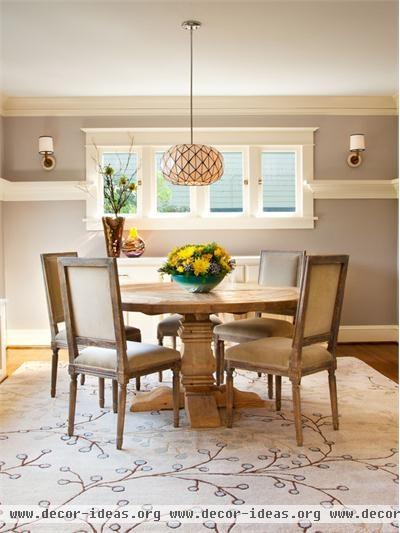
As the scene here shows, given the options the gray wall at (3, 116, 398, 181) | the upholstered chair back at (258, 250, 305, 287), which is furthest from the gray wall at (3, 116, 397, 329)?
the upholstered chair back at (258, 250, 305, 287)

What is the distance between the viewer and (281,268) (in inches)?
165

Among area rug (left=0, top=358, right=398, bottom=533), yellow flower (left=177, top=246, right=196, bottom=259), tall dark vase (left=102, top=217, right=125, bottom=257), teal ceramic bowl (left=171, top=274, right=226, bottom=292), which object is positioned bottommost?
area rug (left=0, top=358, right=398, bottom=533)

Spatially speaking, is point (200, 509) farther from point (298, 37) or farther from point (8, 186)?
point (8, 186)

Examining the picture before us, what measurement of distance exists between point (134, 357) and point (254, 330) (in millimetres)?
1019

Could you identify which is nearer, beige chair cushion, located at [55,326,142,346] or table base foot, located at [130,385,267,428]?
table base foot, located at [130,385,267,428]

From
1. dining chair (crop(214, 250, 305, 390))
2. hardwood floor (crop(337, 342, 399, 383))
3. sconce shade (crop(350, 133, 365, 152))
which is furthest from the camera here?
sconce shade (crop(350, 133, 365, 152))

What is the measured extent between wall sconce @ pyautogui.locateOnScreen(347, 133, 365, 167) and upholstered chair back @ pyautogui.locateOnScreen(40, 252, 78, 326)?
3.11m

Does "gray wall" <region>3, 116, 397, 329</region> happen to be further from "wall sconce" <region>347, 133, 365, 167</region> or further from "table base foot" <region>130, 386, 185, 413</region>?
"table base foot" <region>130, 386, 185, 413</region>

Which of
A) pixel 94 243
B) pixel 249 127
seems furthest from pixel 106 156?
pixel 249 127

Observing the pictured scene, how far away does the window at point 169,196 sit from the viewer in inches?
214

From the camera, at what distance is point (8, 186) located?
17.3ft

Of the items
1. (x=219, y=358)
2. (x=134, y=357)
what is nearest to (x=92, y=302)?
(x=134, y=357)

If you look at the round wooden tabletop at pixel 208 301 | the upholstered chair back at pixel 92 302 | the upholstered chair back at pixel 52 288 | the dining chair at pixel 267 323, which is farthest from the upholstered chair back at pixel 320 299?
the upholstered chair back at pixel 52 288

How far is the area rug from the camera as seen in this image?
2125 mm
